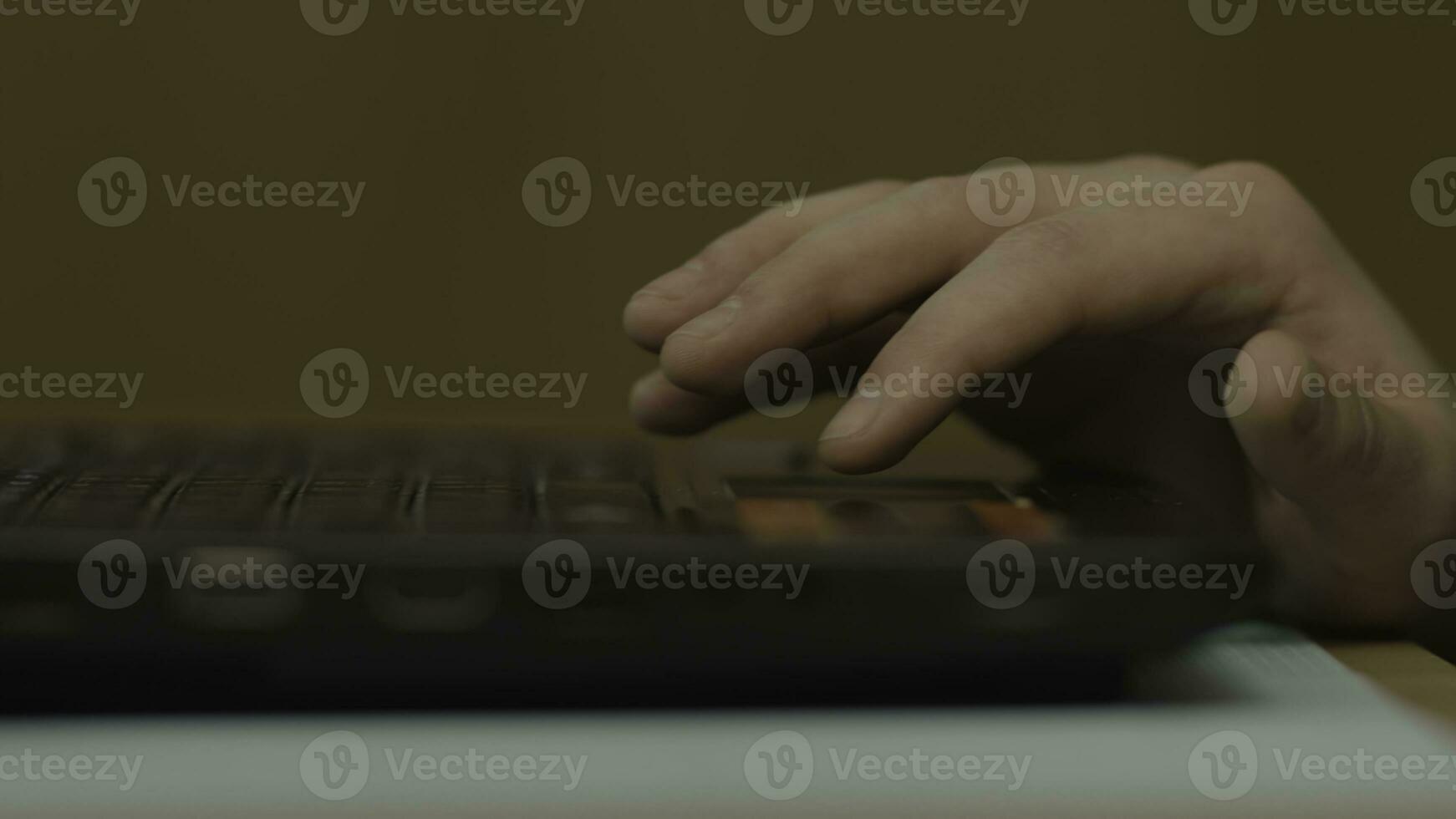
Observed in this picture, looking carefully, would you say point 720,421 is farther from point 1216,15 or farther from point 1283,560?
point 1216,15

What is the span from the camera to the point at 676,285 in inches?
17.3

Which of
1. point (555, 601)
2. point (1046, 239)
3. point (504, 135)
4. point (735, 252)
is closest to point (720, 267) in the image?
point (735, 252)

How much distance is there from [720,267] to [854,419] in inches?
5.4

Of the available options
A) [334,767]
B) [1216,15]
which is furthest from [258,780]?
[1216,15]

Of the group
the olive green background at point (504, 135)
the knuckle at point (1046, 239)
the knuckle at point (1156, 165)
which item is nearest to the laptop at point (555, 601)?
the knuckle at point (1046, 239)

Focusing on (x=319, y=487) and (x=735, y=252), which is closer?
(x=319, y=487)

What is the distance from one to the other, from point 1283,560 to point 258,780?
299 mm

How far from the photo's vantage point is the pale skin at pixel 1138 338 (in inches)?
13.2

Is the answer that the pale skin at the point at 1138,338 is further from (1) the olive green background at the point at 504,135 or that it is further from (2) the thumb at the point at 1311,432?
(1) the olive green background at the point at 504,135

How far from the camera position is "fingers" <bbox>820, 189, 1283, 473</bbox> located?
1.08 feet

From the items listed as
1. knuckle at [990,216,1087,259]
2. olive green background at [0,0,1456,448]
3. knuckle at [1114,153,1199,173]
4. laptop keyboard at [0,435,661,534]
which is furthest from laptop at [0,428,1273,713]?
olive green background at [0,0,1456,448]

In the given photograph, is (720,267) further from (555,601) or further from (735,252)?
(555,601)

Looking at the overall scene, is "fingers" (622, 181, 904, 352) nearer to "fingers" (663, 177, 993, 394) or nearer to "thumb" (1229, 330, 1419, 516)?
"fingers" (663, 177, 993, 394)

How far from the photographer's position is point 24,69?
0.90m
